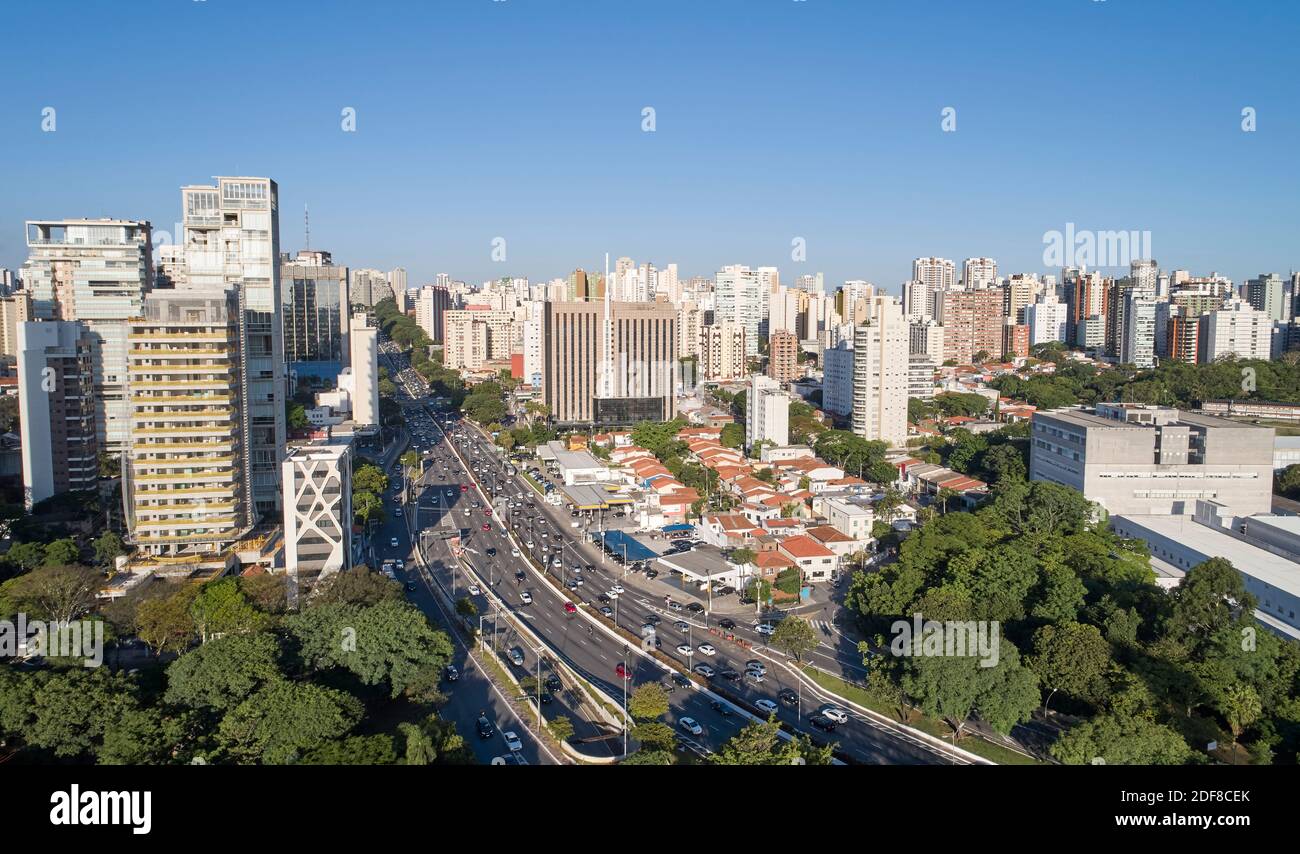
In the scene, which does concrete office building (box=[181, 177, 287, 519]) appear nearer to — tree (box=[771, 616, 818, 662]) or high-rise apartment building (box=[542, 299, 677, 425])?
tree (box=[771, 616, 818, 662])

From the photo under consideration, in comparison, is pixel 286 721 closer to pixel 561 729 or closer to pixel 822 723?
pixel 561 729

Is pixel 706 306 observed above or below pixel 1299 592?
above

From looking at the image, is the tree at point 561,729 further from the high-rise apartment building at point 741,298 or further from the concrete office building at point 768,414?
the high-rise apartment building at point 741,298

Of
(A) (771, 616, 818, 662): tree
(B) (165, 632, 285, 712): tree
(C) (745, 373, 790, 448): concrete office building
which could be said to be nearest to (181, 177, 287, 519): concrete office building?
(B) (165, 632, 285, 712): tree

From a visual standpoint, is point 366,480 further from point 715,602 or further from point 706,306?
point 706,306

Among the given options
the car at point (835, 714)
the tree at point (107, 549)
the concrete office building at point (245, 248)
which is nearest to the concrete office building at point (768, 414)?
the concrete office building at point (245, 248)
